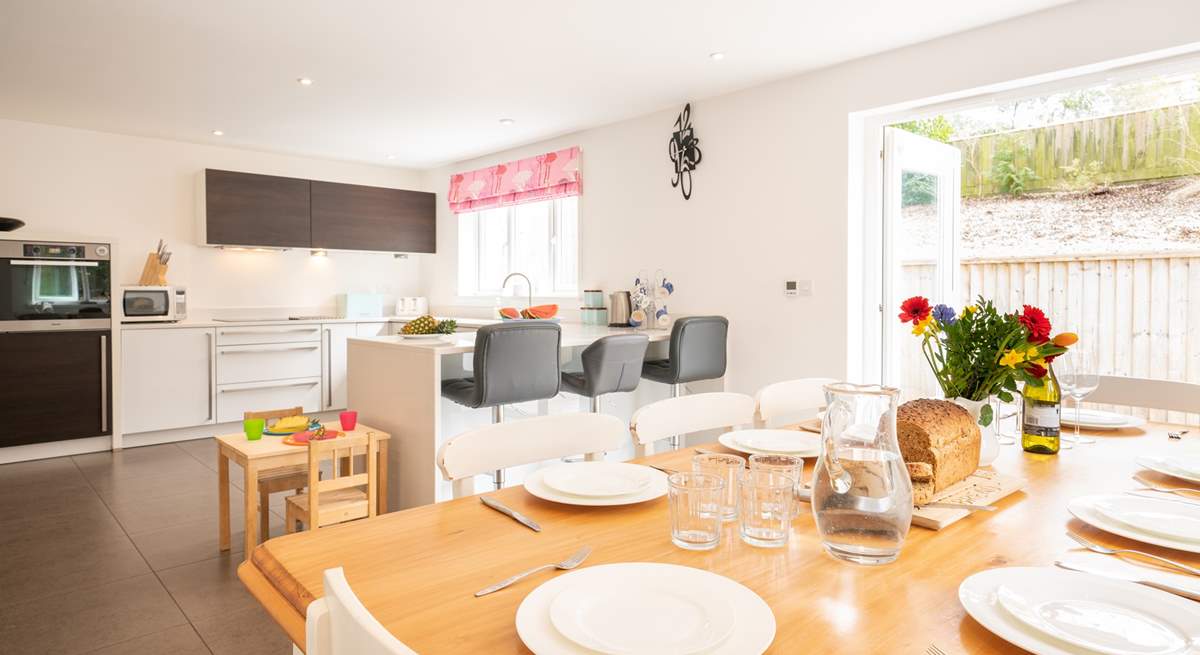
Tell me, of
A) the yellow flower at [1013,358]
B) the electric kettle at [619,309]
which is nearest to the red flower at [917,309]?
the yellow flower at [1013,358]

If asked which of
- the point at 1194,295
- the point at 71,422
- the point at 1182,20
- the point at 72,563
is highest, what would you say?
the point at 1182,20

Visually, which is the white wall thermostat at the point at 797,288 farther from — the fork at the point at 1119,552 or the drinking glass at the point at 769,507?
the drinking glass at the point at 769,507

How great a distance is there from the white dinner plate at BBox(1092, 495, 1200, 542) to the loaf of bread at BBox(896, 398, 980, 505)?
0.64ft

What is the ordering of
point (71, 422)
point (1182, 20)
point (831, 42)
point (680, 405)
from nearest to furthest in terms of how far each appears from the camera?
1. point (680, 405)
2. point (1182, 20)
3. point (831, 42)
4. point (71, 422)

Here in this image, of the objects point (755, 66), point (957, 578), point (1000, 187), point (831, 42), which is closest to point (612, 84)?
point (755, 66)

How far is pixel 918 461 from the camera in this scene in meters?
1.08

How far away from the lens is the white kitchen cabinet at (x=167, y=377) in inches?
190

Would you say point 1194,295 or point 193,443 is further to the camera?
point 193,443

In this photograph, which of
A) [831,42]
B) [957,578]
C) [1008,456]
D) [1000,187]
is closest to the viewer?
[957,578]

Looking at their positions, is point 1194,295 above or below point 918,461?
above

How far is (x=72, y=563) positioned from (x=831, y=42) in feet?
13.7

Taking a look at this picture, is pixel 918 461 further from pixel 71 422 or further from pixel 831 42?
pixel 71 422

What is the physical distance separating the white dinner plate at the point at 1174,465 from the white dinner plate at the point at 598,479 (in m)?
0.95

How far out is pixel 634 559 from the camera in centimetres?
87
